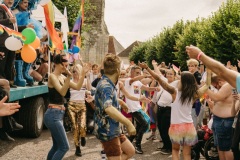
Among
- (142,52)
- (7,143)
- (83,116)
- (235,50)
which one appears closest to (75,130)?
(83,116)

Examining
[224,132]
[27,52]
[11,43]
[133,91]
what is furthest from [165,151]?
[11,43]

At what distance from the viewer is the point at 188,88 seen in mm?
4812

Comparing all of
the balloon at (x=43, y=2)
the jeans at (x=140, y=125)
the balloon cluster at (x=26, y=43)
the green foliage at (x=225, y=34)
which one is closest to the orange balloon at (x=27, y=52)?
the balloon cluster at (x=26, y=43)

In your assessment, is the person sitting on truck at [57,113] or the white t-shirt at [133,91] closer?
the person sitting on truck at [57,113]

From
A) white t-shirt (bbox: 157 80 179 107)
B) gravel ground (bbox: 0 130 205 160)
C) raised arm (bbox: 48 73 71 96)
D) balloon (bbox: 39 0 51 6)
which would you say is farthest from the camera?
balloon (bbox: 39 0 51 6)

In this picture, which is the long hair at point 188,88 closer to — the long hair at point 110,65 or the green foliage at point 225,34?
the long hair at point 110,65

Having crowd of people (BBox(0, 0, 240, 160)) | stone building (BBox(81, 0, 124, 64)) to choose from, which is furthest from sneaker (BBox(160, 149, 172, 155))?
stone building (BBox(81, 0, 124, 64))

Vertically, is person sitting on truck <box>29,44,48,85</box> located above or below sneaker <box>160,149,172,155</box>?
above

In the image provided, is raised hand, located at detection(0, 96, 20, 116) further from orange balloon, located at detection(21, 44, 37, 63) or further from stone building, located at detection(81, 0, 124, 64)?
stone building, located at detection(81, 0, 124, 64)

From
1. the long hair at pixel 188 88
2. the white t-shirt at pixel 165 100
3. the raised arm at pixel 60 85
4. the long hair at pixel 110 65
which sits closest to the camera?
the long hair at pixel 110 65

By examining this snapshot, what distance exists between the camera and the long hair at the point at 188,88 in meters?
4.82

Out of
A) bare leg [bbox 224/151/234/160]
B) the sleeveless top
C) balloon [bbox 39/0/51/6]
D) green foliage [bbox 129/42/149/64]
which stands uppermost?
green foliage [bbox 129/42/149/64]

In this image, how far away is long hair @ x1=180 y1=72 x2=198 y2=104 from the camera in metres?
4.82

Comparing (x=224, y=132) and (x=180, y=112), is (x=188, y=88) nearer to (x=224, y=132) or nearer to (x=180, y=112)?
(x=180, y=112)
